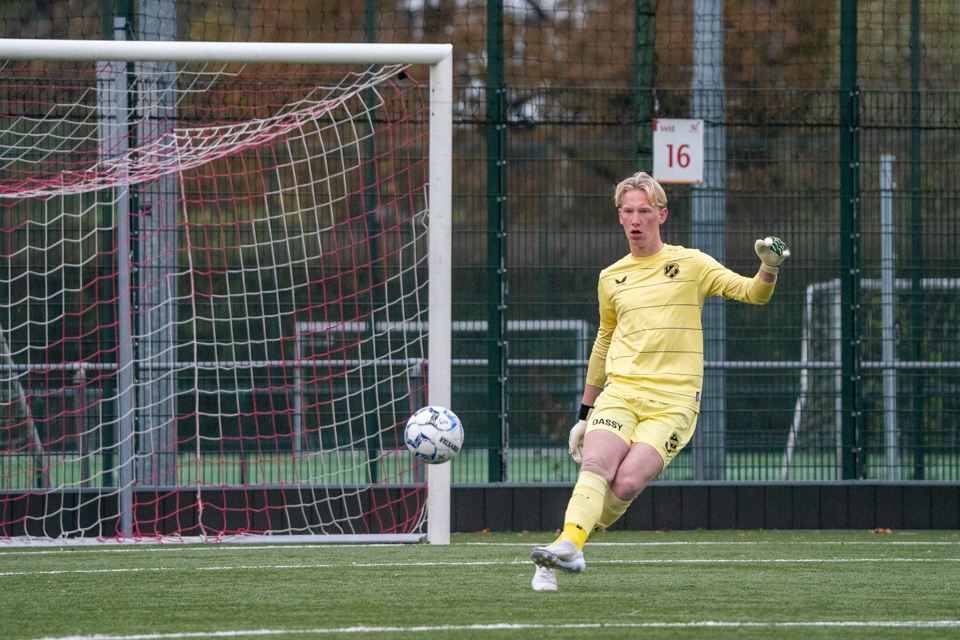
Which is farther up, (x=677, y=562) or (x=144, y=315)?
(x=144, y=315)

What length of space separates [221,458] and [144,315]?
123 cm

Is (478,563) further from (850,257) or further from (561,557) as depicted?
(850,257)

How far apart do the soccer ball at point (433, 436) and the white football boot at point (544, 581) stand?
4.35ft

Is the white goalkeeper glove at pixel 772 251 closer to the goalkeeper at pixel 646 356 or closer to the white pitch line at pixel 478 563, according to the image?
the goalkeeper at pixel 646 356

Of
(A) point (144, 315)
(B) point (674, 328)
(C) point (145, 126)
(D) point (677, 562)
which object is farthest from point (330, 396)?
(B) point (674, 328)

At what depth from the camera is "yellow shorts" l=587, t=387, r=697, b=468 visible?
Result: 5105mm

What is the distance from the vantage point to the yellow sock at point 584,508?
4.82m

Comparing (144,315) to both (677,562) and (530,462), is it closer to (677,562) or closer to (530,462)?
(530,462)

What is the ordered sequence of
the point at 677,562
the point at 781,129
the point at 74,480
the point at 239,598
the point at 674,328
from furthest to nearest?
the point at 781,129
the point at 74,480
the point at 677,562
the point at 674,328
the point at 239,598

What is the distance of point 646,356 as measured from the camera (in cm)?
524

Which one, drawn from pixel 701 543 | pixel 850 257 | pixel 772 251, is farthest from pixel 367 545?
pixel 850 257

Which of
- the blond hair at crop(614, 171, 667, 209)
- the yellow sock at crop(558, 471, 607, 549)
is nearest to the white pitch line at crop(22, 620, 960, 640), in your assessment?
the yellow sock at crop(558, 471, 607, 549)

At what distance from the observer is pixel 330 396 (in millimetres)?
8492

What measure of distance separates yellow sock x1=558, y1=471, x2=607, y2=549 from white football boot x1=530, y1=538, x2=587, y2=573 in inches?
3.8
